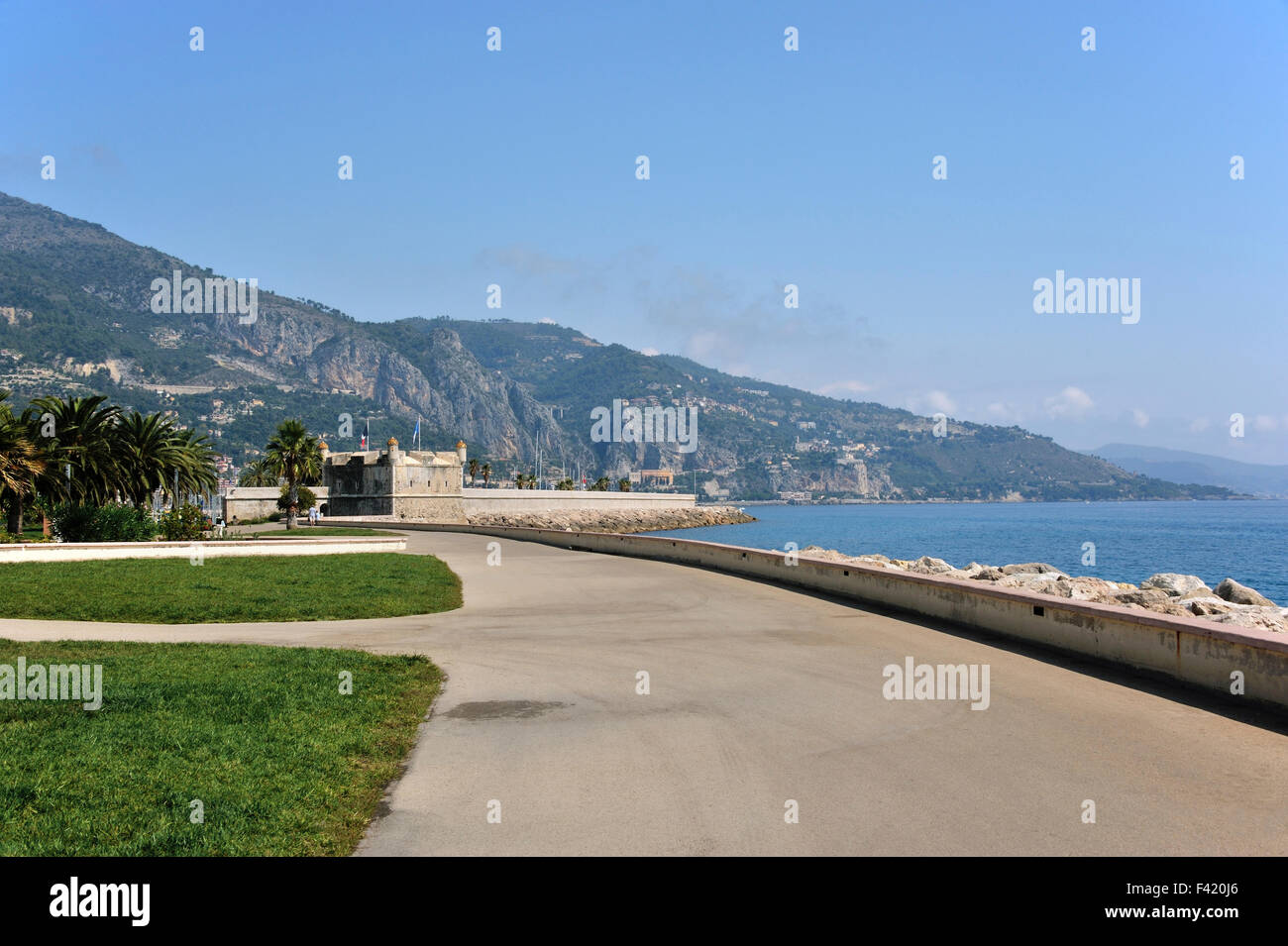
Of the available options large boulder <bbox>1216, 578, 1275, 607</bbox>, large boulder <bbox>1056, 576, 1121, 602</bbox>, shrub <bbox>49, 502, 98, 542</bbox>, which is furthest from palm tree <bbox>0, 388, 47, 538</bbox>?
large boulder <bbox>1216, 578, 1275, 607</bbox>

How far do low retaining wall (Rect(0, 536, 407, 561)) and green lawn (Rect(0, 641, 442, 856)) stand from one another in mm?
19037

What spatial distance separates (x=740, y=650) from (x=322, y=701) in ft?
22.1

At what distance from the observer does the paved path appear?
613cm

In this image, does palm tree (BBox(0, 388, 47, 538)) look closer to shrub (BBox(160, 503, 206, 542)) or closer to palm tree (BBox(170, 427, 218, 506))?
shrub (BBox(160, 503, 206, 542))

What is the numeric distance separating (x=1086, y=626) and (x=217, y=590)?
19.3m

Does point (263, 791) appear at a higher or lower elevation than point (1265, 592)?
higher

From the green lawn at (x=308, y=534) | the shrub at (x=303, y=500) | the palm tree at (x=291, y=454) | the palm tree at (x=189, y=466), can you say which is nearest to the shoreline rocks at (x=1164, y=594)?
the green lawn at (x=308, y=534)

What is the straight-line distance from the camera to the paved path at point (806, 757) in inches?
241

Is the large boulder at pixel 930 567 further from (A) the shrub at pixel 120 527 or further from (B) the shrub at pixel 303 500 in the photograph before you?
(B) the shrub at pixel 303 500

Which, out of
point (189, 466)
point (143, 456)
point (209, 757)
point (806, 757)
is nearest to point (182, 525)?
point (143, 456)

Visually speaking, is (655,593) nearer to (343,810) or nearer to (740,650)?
(740,650)

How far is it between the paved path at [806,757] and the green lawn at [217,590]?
3566 mm
